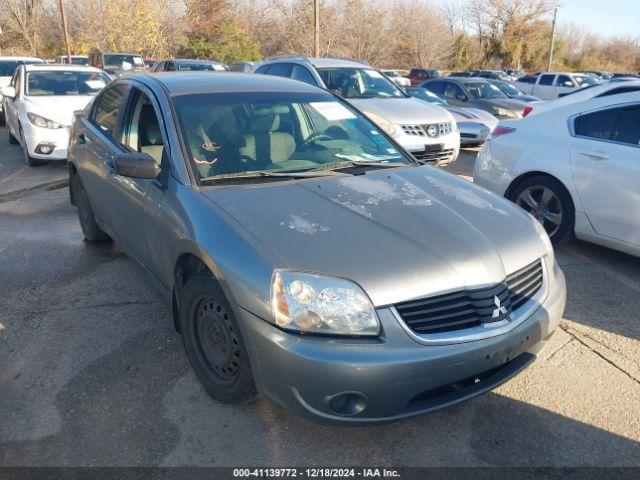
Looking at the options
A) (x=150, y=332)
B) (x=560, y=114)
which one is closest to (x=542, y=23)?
(x=560, y=114)

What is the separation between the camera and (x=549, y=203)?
16.4ft

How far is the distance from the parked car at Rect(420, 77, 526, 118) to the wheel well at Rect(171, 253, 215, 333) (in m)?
10.8

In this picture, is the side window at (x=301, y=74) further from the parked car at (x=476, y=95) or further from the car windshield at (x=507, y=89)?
the car windshield at (x=507, y=89)

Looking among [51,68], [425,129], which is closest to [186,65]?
[51,68]

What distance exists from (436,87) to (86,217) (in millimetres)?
10786

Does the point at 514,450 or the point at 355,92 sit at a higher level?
the point at 355,92

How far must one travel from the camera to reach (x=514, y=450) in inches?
99.1

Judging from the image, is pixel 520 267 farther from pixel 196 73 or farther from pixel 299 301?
pixel 196 73

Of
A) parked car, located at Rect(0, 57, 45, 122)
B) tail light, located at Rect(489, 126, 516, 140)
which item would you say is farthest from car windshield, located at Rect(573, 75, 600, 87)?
parked car, located at Rect(0, 57, 45, 122)

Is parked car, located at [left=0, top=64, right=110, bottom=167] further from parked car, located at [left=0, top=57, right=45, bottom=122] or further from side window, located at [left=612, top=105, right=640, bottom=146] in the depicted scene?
side window, located at [left=612, top=105, right=640, bottom=146]

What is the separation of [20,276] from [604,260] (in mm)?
5008

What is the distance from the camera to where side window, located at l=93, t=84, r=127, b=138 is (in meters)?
4.17

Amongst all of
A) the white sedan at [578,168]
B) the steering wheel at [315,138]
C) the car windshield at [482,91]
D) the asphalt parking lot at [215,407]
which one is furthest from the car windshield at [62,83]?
the car windshield at [482,91]

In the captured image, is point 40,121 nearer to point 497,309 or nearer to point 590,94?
point 590,94
